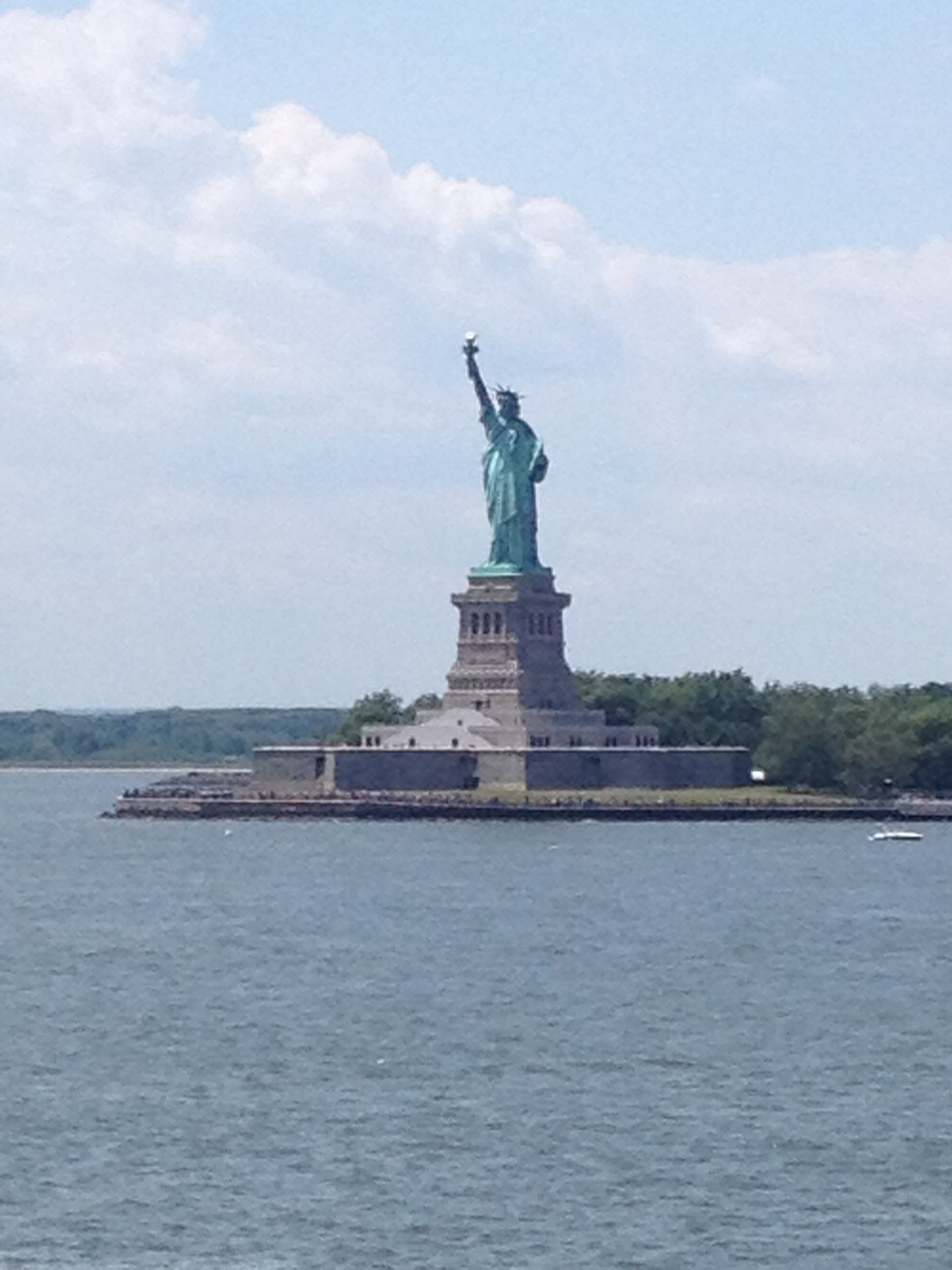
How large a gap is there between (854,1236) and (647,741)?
2794 inches

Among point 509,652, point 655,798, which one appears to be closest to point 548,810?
point 655,798

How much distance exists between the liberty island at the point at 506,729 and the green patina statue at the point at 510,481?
0.12 feet

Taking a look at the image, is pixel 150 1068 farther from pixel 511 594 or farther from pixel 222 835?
pixel 511 594

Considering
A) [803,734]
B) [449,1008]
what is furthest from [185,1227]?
[803,734]

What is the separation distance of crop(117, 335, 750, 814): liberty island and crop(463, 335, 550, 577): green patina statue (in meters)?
0.04

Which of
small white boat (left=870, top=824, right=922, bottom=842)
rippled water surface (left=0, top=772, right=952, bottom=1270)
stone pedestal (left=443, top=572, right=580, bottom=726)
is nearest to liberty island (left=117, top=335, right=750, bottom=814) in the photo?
stone pedestal (left=443, top=572, right=580, bottom=726)

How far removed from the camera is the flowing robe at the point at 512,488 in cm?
9906

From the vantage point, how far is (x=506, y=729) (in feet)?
311

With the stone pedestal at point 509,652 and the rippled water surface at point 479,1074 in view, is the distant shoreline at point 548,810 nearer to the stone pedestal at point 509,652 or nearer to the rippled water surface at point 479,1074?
the stone pedestal at point 509,652

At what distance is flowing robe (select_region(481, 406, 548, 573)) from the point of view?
3900 inches

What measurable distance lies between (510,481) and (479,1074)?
205ft

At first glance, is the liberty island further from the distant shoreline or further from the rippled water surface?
the rippled water surface

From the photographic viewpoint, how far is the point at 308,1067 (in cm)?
3788

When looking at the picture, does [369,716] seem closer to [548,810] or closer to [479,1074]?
[548,810]
